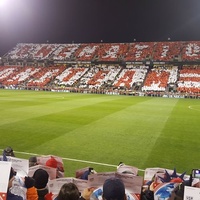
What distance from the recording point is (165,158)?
35.8ft

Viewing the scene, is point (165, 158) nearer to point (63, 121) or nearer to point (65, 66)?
point (63, 121)

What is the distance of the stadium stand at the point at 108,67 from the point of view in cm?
5684

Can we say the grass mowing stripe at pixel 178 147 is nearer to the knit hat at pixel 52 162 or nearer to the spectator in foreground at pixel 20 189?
the knit hat at pixel 52 162

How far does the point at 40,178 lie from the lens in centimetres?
450

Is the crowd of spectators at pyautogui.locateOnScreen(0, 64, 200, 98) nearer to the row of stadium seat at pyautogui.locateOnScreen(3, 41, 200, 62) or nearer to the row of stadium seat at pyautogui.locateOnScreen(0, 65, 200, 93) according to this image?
the row of stadium seat at pyautogui.locateOnScreen(0, 65, 200, 93)

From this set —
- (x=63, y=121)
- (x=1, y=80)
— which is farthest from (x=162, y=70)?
(x=63, y=121)

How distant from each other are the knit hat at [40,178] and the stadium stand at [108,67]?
46499 millimetres

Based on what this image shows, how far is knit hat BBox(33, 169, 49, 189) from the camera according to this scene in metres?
4.49

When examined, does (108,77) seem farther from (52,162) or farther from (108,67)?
(52,162)

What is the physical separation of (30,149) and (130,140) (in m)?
5.02

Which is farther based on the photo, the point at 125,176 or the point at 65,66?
the point at 65,66

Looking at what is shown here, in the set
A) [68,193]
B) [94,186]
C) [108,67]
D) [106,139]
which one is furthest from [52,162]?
[108,67]

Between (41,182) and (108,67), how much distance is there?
6500 cm

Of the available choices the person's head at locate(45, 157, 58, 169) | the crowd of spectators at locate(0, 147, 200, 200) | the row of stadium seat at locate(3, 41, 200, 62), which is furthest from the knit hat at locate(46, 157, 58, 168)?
the row of stadium seat at locate(3, 41, 200, 62)
